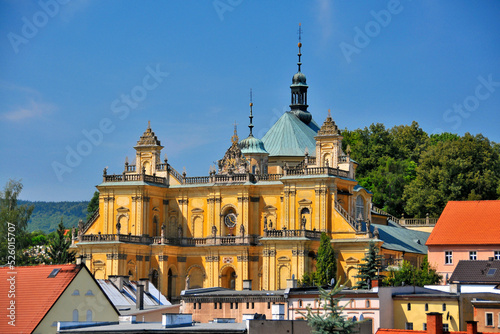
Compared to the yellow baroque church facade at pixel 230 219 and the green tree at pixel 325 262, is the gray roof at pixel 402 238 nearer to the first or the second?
the yellow baroque church facade at pixel 230 219

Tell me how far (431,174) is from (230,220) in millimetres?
23668

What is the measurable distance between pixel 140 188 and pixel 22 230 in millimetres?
16174

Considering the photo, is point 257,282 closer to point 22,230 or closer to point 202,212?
point 202,212

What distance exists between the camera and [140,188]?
92.1m

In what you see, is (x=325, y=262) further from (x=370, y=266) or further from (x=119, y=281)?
(x=119, y=281)

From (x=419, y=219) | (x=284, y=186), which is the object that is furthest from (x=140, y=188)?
(x=419, y=219)

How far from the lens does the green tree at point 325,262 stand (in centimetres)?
8200

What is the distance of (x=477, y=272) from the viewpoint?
75.2 metres

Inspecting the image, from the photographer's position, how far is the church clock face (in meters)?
91.7

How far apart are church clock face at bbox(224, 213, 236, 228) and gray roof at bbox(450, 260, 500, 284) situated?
20.5 metres

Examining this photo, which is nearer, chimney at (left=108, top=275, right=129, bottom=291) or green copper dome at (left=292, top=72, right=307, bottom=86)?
chimney at (left=108, top=275, right=129, bottom=291)

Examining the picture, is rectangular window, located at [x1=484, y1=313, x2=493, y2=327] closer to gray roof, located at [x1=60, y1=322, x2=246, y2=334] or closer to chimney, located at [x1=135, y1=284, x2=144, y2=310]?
gray roof, located at [x1=60, y1=322, x2=246, y2=334]

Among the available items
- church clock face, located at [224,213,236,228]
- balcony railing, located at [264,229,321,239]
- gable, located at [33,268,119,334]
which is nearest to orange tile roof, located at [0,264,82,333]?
gable, located at [33,268,119,334]

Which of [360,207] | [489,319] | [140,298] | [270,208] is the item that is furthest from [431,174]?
[489,319]
